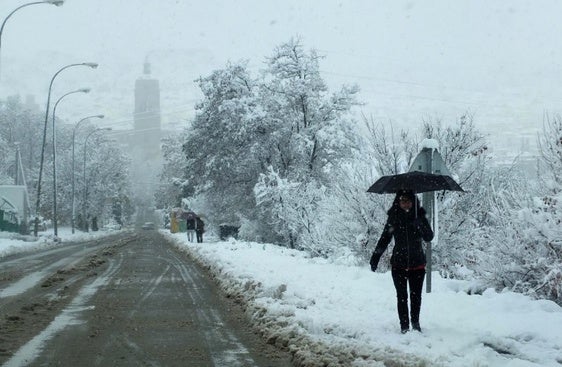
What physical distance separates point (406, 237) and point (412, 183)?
3.63 ft

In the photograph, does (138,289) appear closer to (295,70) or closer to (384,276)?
(384,276)

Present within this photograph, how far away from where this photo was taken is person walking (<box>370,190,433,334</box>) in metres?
7.93

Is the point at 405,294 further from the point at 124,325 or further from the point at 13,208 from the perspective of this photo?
the point at 13,208

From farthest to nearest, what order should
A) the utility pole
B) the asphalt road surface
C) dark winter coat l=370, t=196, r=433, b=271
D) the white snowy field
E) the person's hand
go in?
the utility pole, the person's hand, dark winter coat l=370, t=196, r=433, b=271, the asphalt road surface, the white snowy field

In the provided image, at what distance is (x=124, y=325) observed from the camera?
9.33 m

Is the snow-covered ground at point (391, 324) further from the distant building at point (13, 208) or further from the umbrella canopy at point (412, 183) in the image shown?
the distant building at point (13, 208)


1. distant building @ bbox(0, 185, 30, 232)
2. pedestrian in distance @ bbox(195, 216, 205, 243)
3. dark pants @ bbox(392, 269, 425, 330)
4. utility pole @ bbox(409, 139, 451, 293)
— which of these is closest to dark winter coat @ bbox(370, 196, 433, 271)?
dark pants @ bbox(392, 269, 425, 330)

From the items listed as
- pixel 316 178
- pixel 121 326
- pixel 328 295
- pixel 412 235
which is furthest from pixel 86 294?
pixel 316 178

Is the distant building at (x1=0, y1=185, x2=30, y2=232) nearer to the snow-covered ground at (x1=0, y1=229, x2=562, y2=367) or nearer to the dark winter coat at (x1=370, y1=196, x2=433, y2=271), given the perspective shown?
the snow-covered ground at (x1=0, y1=229, x2=562, y2=367)

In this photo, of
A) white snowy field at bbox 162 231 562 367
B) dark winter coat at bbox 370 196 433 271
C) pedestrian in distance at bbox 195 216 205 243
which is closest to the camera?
white snowy field at bbox 162 231 562 367

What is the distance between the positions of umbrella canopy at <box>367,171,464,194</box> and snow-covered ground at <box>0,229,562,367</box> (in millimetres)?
1700

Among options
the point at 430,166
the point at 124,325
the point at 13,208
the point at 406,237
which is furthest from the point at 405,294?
the point at 13,208

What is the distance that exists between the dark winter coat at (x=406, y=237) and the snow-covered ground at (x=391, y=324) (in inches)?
33.2

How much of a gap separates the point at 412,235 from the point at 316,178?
27.9m
